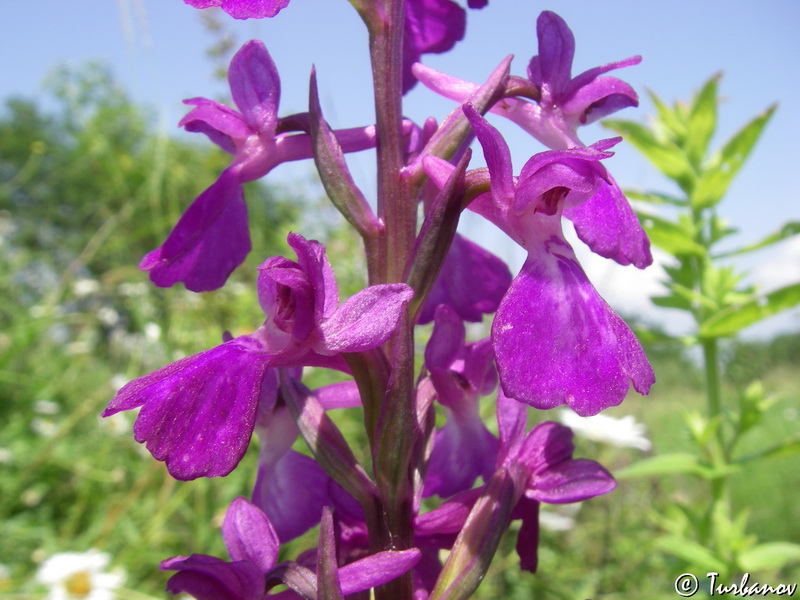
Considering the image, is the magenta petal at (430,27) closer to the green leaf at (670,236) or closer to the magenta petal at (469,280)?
the magenta petal at (469,280)

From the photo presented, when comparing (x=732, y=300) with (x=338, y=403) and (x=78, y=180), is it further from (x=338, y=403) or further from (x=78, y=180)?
(x=78, y=180)

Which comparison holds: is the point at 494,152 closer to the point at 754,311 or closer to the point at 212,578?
the point at 212,578

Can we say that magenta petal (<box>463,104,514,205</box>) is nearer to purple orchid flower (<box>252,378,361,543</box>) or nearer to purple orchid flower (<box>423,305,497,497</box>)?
purple orchid flower (<box>423,305,497,497</box>)

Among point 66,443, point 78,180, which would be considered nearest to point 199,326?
point 66,443

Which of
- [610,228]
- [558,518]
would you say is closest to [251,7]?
[610,228]

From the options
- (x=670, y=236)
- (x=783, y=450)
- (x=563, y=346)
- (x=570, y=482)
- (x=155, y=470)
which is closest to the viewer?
(x=563, y=346)

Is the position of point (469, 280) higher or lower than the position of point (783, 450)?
higher

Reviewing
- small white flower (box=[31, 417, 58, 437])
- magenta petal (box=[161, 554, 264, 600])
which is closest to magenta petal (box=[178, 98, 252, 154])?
magenta petal (box=[161, 554, 264, 600])
